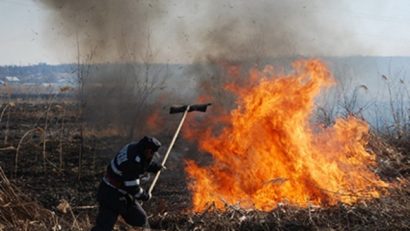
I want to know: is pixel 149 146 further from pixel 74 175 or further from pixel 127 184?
pixel 74 175

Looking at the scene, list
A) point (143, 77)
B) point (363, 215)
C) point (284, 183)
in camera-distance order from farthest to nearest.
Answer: point (143, 77) → point (284, 183) → point (363, 215)

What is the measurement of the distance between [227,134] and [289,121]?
1.20 m

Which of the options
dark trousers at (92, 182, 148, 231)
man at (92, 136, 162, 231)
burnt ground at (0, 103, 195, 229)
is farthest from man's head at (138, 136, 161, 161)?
burnt ground at (0, 103, 195, 229)

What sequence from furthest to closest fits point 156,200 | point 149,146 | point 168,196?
point 168,196, point 156,200, point 149,146

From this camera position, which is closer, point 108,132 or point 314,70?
point 314,70

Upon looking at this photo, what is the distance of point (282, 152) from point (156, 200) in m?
2.80

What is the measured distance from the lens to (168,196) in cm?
1105

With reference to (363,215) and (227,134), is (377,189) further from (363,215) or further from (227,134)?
(227,134)

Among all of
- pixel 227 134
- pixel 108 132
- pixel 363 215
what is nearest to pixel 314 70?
pixel 227 134

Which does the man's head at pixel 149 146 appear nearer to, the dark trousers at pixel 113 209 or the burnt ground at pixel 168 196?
the dark trousers at pixel 113 209

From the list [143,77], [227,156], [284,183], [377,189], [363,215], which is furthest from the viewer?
[143,77]

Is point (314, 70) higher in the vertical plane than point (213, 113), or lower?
higher

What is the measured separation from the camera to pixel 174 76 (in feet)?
52.7

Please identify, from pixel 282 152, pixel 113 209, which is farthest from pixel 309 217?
pixel 113 209
